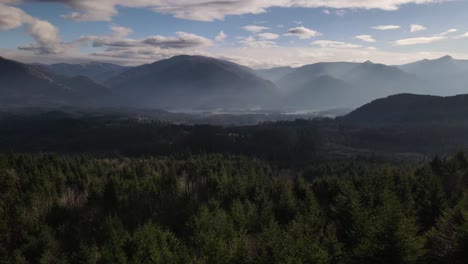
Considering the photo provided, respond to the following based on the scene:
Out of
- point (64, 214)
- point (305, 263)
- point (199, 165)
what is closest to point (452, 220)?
point (305, 263)

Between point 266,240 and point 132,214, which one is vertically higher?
point 266,240

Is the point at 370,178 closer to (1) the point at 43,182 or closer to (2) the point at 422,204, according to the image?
(2) the point at 422,204

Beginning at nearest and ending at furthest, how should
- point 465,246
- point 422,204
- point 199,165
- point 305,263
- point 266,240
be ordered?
1. point 465,246
2. point 305,263
3. point 266,240
4. point 422,204
5. point 199,165

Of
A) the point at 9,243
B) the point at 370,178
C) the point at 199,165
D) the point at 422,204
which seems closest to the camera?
the point at 9,243

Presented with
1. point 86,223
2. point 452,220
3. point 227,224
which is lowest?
point 86,223

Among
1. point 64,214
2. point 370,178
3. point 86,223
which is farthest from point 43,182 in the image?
point 370,178

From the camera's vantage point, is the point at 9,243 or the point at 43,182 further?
the point at 43,182
